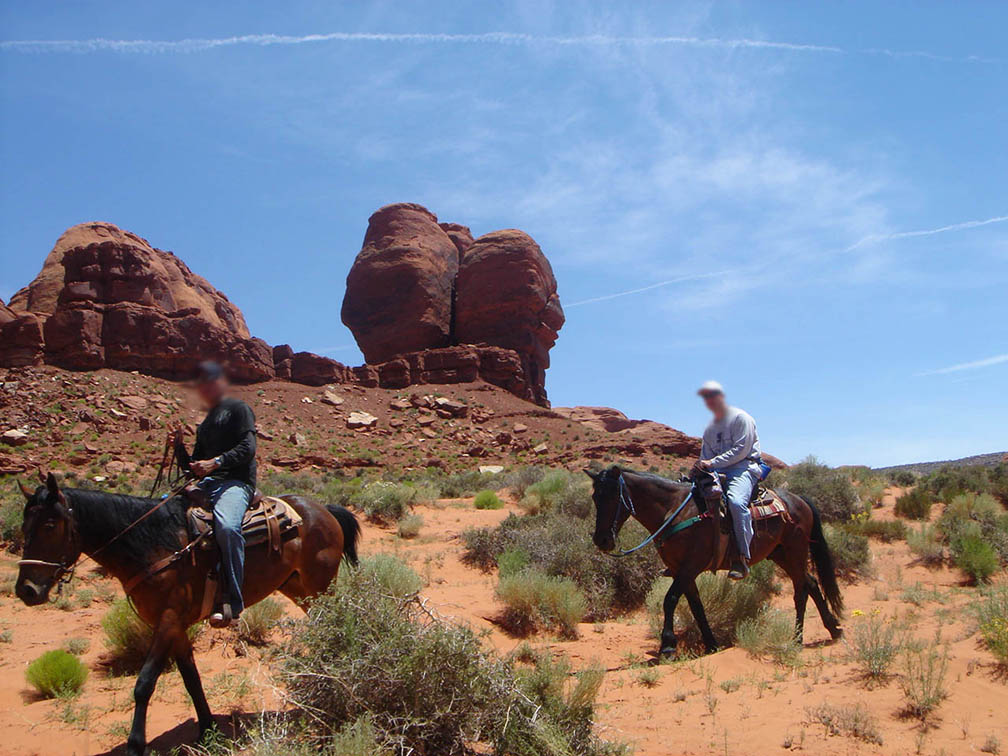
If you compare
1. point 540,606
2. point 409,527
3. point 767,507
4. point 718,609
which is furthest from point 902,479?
point 540,606

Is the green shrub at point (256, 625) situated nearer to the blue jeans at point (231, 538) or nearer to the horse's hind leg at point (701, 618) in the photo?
the blue jeans at point (231, 538)

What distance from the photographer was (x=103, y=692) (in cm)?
702

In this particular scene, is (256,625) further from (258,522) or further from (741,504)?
(741,504)

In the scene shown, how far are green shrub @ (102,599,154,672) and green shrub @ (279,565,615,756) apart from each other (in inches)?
142

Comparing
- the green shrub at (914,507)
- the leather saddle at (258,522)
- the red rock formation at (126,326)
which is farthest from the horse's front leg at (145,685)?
the red rock formation at (126,326)

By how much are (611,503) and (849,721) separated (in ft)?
11.5

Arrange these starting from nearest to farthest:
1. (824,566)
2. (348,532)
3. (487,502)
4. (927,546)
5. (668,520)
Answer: (348,532)
(668,520)
(824,566)
(927,546)
(487,502)

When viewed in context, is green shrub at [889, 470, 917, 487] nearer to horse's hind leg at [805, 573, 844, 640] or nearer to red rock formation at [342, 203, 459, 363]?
horse's hind leg at [805, 573, 844, 640]

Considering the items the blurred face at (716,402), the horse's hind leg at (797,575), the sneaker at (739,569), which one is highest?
the blurred face at (716,402)

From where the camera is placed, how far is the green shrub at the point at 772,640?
24.5 ft

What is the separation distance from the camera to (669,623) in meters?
7.87

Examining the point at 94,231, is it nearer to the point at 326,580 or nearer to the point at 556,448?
the point at 556,448

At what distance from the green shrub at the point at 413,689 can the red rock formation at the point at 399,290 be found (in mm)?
65872

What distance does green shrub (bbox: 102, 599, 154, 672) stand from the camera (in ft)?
25.2
